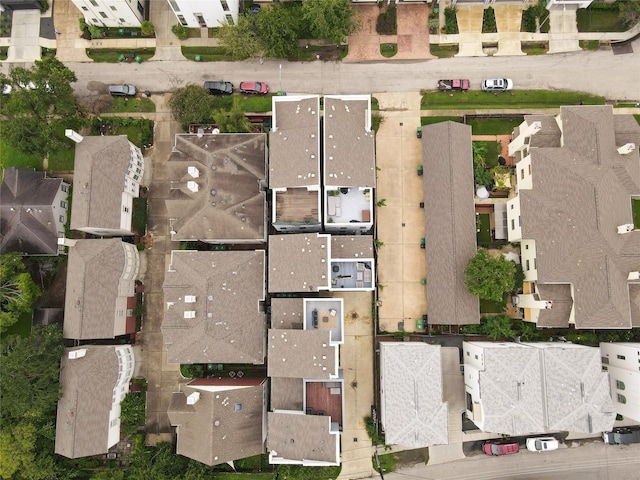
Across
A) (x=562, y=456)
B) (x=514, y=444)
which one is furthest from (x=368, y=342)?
(x=562, y=456)

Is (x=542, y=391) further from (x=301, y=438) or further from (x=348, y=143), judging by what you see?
(x=348, y=143)

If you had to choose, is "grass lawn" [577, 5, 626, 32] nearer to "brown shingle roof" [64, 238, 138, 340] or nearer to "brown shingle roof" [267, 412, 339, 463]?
"brown shingle roof" [267, 412, 339, 463]

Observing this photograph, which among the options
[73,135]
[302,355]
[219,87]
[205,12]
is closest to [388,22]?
[205,12]

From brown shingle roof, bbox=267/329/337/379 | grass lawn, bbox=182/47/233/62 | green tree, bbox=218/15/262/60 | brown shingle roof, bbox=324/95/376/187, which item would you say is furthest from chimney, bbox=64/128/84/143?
brown shingle roof, bbox=267/329/337/379

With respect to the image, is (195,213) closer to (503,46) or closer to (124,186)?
(124,186)

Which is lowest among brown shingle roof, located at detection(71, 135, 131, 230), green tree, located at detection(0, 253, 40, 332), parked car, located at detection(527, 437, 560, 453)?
parked car, located at detection(527, 437, 560, 453)

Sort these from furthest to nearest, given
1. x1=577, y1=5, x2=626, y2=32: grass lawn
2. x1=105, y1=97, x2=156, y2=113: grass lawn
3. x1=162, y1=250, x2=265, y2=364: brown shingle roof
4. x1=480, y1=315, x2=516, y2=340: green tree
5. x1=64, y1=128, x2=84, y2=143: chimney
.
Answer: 1. x1=105, y1=97, x2=156, y2=113: grass lawn
2. x1=577, y1=5, x2=626, y2=32: grass lawn
3. x1=480, y1=315, x2=516, y2=340: green tree
4. x1=64, y1=128, x2=84, y2=143: chimney
5. x1=162, y1=250, x2=265, y2=364: brown shingle roof

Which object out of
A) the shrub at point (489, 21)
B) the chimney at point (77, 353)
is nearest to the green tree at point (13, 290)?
the chimney at point (77, 353)
